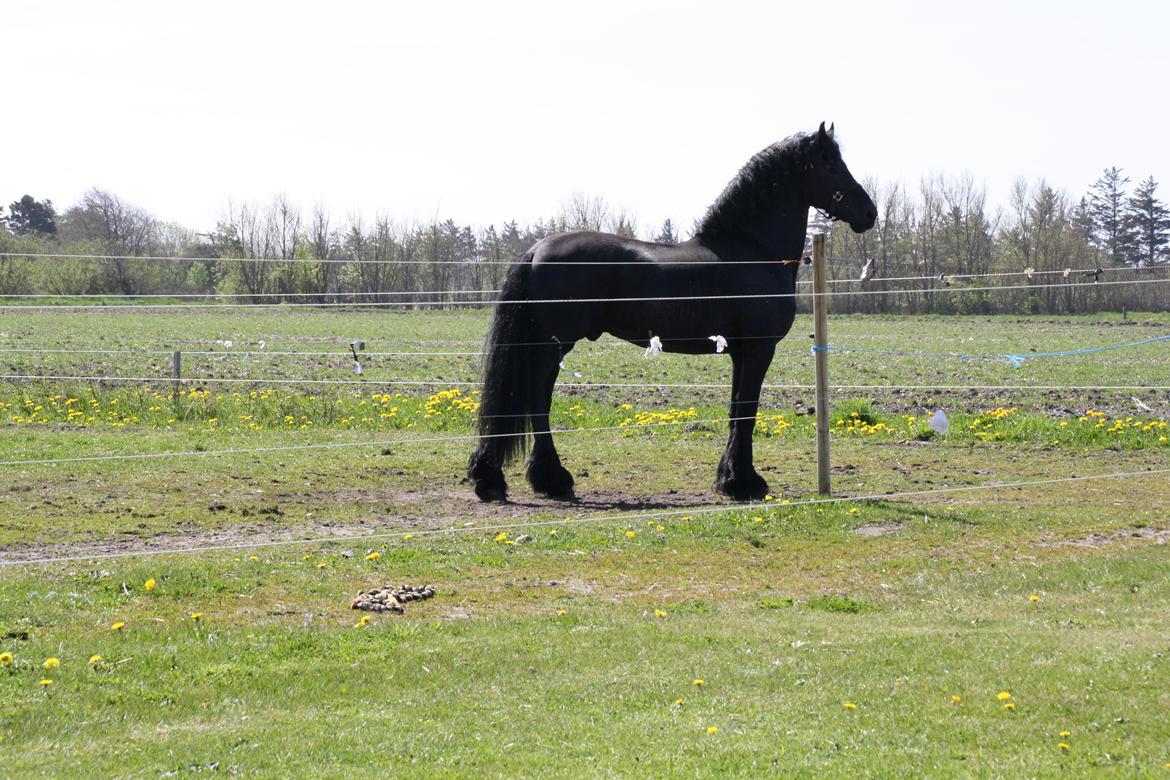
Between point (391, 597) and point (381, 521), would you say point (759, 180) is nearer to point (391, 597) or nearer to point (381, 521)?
point (381, 521)

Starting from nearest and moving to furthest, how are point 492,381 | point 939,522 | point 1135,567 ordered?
point 1135,567
point 939,522
point 492,381

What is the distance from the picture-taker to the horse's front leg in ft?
35.6

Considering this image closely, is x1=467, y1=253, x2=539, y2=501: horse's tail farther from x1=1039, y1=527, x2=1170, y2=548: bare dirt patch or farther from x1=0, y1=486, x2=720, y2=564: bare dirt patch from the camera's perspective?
x1=1039, y1=527, x2=1170, y2=548: bare dirt patch

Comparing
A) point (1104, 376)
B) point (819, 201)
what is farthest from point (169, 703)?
point (1104, 376)

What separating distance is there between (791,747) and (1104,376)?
19.7 meters

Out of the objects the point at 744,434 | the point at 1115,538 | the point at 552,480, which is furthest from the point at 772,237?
the point at 1115,538

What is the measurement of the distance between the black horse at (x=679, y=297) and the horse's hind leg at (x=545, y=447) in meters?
0.01

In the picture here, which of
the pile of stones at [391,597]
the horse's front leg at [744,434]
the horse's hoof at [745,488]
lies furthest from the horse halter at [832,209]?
the pile of stones at [391,597]

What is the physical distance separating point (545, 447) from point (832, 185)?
3.87 metres

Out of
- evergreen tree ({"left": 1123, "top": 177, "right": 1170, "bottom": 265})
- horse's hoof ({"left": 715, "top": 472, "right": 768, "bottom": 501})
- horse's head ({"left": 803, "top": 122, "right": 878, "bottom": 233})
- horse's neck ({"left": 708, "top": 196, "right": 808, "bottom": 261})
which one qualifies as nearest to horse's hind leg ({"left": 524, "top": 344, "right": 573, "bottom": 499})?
horse's hoof ({"left": 715, "top": 472, "right": 768, "bottom": 501})

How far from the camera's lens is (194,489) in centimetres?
1105

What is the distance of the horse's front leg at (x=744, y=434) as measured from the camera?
10844 mm

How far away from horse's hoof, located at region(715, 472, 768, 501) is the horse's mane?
7.98 feet

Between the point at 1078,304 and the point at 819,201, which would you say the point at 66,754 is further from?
the point at 1078,304
